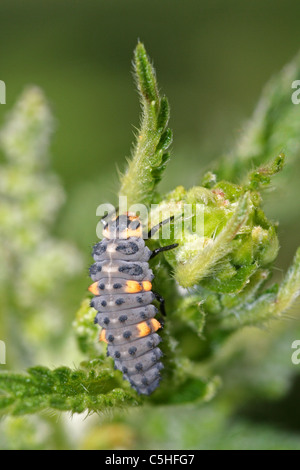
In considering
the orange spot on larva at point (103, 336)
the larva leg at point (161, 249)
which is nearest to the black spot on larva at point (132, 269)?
the larva leg at point (161, 249)

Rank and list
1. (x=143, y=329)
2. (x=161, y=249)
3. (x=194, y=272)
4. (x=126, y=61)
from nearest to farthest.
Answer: (x=194, y=272), (x=143, y=329), (x=161, y=249), (x=126, y=61)

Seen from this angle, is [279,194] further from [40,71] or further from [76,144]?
[40,71]

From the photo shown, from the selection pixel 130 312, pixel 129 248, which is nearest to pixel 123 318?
pixel 130 312

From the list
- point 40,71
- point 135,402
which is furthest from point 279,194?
point 40,71

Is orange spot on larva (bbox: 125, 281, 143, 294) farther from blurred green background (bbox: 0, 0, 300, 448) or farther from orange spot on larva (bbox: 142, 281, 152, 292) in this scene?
blurred green background (bbox: 0, 0, 300, 448)

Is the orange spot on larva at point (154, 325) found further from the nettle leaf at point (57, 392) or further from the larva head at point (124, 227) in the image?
the larva head at point (124, 227)

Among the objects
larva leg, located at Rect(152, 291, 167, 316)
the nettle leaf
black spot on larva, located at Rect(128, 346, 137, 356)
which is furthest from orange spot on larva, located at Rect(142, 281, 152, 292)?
the nettle leaf

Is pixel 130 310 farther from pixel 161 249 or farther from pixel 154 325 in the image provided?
pixel 161 249
